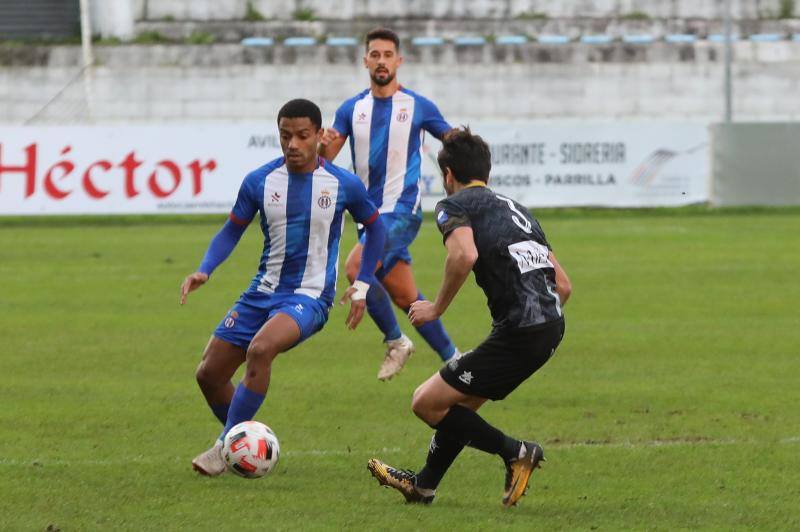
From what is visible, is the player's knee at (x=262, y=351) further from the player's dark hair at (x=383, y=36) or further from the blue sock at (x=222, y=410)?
the player's dark hair at (x=383, y=36)

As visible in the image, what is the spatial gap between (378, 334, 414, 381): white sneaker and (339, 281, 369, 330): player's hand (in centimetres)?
254

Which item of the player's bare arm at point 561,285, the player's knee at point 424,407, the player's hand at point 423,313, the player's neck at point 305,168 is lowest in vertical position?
the player's knee at point 424,407

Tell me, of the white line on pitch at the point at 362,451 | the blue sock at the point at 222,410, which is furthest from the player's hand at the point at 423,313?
the blue sock at the point at 222,410

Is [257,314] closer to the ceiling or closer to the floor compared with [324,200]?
closer to the floor

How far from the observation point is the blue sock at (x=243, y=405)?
7.53 meters

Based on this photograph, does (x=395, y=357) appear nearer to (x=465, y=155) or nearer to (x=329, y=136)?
(x=329, y=136)

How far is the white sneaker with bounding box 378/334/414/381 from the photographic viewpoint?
10.5 meters

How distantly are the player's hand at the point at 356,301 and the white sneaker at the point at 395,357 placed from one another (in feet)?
8.35

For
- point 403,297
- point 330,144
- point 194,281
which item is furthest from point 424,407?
point 403,297

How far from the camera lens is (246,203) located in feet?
25.9

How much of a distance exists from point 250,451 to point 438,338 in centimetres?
369

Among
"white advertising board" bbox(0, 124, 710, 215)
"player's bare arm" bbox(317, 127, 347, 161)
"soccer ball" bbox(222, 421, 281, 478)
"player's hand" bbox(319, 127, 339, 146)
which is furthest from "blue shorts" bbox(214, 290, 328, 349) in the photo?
"white advertising board" bbox(0, 124, 710, 215)

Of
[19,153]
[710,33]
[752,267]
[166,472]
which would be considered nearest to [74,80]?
[19,153]

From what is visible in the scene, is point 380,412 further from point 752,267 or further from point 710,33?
point 710,33
